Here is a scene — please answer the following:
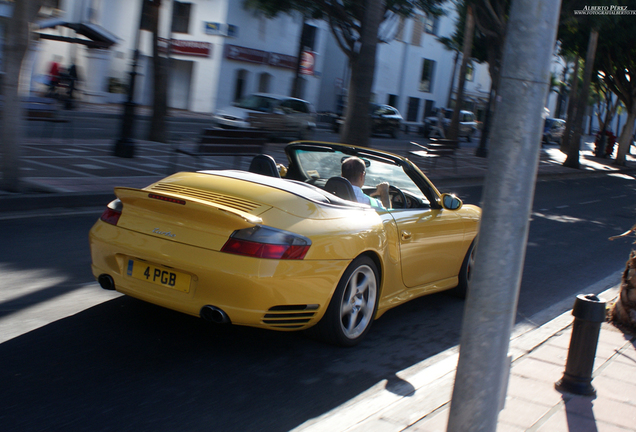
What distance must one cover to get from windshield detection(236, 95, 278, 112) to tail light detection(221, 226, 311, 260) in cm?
2206

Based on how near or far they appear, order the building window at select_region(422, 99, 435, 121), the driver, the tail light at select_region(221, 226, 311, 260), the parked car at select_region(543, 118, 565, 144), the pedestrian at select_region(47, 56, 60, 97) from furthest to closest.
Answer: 1. the building window at select_region(422, 99, 435, 121)
2. the parked car at select_region(543, 118, 565, 144)
3. the pedestrian at select_region(47, 56, 60, 97)
4. the driver
5. the tail light at select_region(221, 226, 311, 260)

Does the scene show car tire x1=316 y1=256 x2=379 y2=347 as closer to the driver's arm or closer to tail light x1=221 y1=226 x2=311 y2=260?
tail light x1=221 y1=226 x2=311 y2=260

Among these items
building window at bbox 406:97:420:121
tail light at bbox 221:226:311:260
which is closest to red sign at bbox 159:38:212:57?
building window at bbox 406:97:420:121

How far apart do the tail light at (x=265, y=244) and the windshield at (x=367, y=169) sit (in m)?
1.97

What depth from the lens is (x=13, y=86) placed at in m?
8.98

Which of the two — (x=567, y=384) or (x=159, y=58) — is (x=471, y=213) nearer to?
(x=567, y=384)

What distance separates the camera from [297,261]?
4086 millimetres

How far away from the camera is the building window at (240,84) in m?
39.2

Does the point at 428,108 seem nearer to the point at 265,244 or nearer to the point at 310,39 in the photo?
the point at 310,39

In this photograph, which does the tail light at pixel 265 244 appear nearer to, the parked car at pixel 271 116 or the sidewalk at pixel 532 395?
the sidewalk at pixel 532 395

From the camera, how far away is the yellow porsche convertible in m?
4.02

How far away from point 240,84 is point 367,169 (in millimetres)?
34705

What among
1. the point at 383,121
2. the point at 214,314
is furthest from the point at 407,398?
the point at 383,121

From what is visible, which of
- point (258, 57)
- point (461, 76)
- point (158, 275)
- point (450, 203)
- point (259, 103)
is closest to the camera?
point (158, 275)
